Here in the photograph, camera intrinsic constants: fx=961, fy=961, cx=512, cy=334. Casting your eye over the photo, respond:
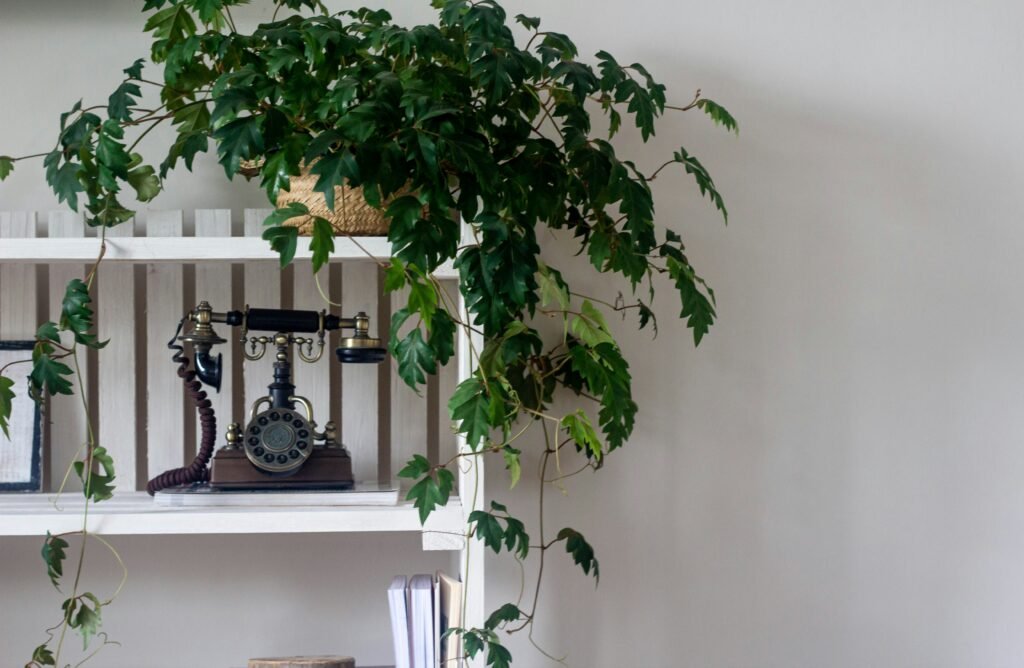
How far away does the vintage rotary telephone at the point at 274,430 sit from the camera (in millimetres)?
1325

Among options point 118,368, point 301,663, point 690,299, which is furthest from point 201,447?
point 690,299

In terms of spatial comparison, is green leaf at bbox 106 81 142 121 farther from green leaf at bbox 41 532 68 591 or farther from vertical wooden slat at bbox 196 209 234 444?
green leaf at bbox 41 532 68 591

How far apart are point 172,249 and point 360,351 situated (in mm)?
281

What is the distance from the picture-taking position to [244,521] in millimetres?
1247

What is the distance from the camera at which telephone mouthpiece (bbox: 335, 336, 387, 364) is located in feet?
4.39

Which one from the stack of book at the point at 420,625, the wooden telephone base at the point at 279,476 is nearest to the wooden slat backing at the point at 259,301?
the wooden telephone base at the point at 279,476

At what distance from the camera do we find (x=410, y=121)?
111cm

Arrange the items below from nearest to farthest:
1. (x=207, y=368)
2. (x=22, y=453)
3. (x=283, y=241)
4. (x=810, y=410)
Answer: (x=283, y=241)
(x=207, y=368)
(x=22, y=453)
(x=810, y=410)

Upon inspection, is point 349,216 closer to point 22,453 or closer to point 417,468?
point 417,468

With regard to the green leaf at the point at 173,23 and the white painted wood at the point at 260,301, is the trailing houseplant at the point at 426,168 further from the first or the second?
the white painted wood at the point at 260,301

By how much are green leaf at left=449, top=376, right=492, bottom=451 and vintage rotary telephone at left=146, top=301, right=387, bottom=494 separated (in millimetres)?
237

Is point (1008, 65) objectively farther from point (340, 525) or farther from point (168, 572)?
point (168, 572)

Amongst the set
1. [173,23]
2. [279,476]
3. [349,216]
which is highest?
[173,23]

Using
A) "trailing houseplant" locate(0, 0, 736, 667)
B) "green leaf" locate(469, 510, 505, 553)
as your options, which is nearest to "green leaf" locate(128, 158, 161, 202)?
"trailing houseplant" locate(0, 0, 736, 667)
